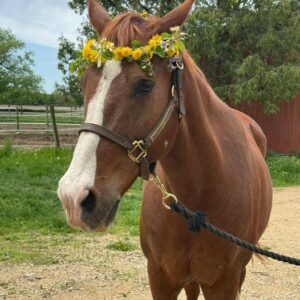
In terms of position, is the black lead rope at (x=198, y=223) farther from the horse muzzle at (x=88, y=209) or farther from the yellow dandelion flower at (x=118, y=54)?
the yellow dandelion flower at (x=118, y=54)

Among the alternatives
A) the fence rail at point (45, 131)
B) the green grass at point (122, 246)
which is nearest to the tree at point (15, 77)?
the fence rail at point (45, 131)

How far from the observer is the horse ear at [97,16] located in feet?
7.03

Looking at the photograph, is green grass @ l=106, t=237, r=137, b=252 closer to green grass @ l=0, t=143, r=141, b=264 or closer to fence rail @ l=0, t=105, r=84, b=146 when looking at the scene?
green grass @ l=0, t=143, r=141, b=264

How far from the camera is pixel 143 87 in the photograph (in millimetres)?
1880

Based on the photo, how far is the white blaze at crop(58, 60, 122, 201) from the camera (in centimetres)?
170

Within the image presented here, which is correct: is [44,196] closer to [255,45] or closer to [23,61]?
[255,45]

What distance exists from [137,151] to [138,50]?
40 cm

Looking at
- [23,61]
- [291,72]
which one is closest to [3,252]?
[291,72]

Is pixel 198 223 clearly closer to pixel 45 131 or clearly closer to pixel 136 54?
pixel 136 54

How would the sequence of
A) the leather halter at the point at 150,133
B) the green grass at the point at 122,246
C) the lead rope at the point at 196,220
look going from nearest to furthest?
the leather halter at the point at 150,133, the lead rope at the point at 196,220, the green grass at the point at 122,246

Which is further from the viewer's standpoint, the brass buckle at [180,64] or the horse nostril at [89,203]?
the brass buckle at [180,64]

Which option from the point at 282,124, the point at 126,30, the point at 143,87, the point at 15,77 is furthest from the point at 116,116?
the point at 15,77

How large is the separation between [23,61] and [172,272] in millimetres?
38982

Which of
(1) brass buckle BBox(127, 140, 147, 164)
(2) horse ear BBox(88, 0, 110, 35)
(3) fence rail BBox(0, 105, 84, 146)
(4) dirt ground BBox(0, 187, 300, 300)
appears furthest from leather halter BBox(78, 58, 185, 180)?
(3) fence rail BBox(0, 105, 84, 146)
